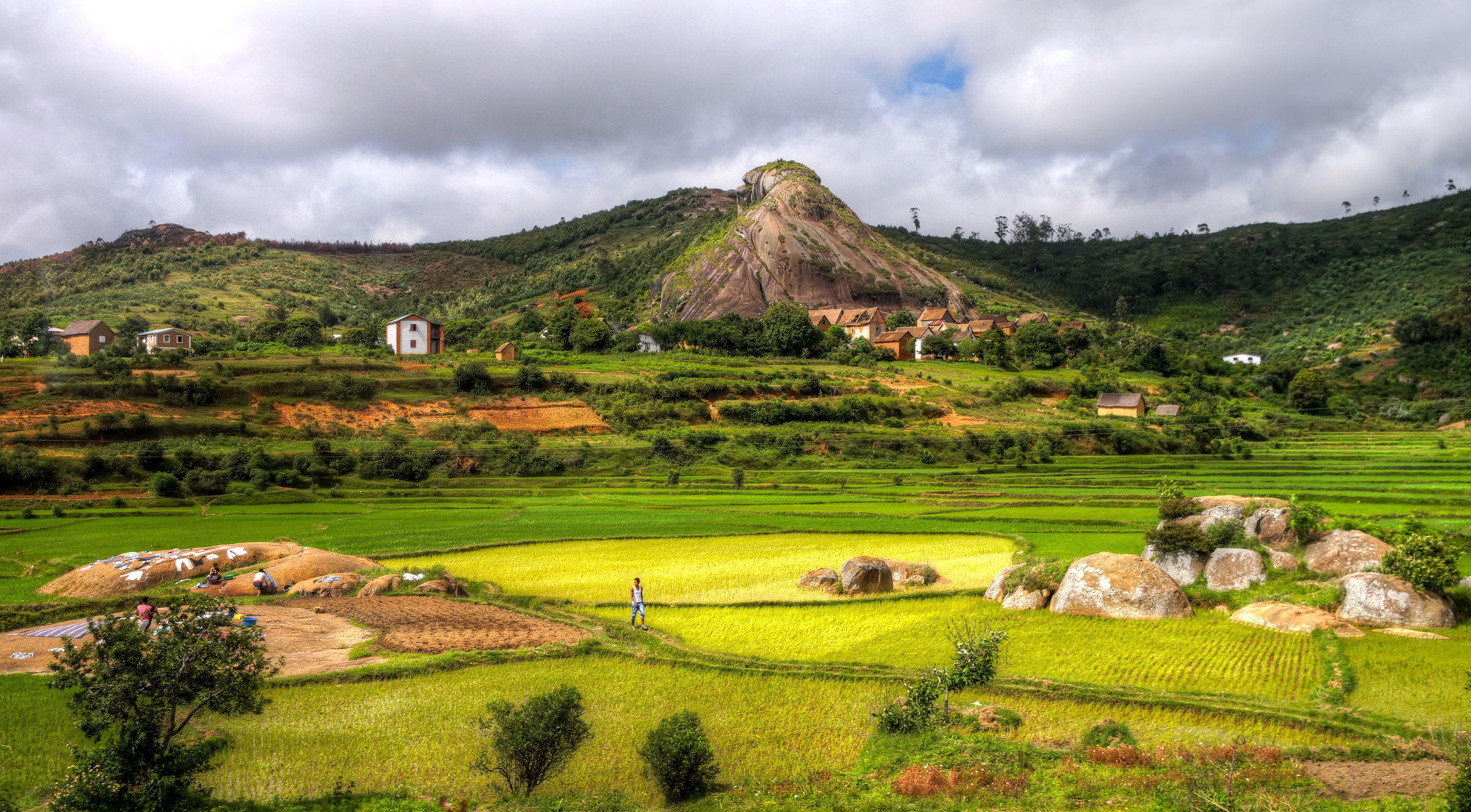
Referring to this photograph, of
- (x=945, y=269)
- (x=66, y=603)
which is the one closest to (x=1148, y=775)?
(x=66, y=603)

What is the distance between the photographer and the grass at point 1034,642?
18109 millimetres

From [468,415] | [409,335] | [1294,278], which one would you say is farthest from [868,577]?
[1294,278]

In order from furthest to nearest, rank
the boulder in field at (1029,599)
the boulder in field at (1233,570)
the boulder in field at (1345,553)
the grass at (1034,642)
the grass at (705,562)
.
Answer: the grass at (705,562) → the boulder in field at (1029,599) → the boulder in field at (1233,570) → the boulder in field at (1345,553) → the grass at (1034,642)

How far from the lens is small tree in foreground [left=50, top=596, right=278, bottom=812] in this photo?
442 inches

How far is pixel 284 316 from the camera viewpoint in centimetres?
10269

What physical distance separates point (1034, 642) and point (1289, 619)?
744cm

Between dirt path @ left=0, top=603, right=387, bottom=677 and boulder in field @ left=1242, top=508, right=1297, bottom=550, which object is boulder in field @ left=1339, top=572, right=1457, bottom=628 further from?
dirt path @ left=0, top=603, right=387, bottom=677

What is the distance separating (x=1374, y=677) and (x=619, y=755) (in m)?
16.7

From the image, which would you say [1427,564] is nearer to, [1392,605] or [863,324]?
[1392,605]

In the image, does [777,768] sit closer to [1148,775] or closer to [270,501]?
[1148,775]

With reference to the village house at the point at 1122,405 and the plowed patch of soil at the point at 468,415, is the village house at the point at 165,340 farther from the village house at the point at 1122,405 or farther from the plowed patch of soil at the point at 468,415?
the village house at the point at 1122,405

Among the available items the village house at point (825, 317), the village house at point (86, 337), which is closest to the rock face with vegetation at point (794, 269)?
the village house at point (825, 317)

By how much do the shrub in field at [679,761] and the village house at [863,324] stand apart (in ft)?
347

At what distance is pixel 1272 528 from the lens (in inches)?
1069
